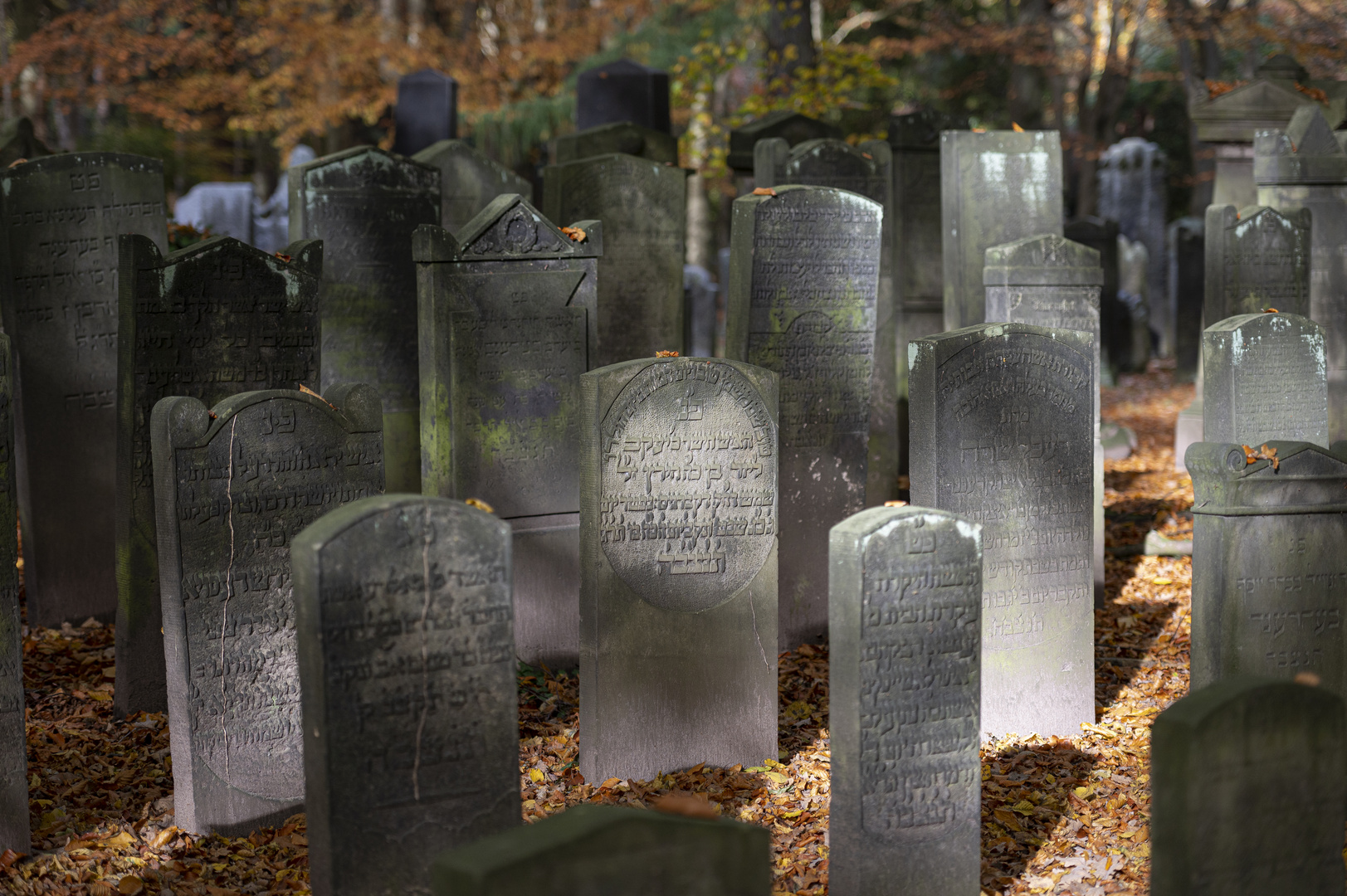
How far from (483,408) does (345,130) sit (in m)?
19.2

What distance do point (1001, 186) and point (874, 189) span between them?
876 millimetres

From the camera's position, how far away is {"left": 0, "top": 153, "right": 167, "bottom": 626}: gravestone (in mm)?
7227

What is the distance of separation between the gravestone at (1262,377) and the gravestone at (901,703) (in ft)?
12.8

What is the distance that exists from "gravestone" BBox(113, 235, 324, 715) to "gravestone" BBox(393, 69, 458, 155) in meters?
8.88

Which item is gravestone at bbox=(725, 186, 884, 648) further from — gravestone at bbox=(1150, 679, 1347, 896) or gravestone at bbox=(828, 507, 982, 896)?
gravestone at bbox=(1150, 679, 1347, 896)

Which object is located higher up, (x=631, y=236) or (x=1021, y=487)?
(x=631, y=236)

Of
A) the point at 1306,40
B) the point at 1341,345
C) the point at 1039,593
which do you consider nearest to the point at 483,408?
the point at 1039,593

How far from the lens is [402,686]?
13.0 feet

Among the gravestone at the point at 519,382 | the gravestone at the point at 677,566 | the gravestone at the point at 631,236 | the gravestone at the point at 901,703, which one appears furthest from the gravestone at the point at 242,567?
the gravestone at the point at 631,236

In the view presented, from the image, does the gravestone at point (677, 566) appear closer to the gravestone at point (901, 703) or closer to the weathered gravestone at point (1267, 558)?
the gravestone at point (901, 703)

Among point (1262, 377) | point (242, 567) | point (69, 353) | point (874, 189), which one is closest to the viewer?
point (242, 567)

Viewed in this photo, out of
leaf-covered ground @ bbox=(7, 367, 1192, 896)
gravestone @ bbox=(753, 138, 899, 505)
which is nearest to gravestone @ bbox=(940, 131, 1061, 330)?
gravestone @ bbox=(753, 138, 899, 505)

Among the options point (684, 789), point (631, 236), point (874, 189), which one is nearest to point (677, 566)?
point (684, 789)

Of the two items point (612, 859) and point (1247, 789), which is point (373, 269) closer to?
point (612, 859)
